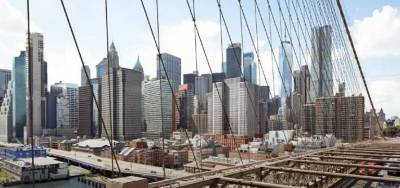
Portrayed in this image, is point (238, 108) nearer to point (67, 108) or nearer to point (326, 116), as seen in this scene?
point (326, 116)

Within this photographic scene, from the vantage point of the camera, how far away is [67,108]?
10581 cm

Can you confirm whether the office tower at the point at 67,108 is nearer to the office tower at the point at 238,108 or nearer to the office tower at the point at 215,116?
the office tower at the point at 215,116

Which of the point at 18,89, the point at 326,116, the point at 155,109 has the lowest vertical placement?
the point at 326,116

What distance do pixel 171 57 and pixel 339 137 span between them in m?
59.2

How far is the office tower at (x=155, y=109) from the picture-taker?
77.1 metres

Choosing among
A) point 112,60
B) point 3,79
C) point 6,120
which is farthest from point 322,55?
point 3,79

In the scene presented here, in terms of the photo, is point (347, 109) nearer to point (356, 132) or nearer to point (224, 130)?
point (356, 132)

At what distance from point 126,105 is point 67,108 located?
35159mm

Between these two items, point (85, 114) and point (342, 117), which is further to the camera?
point (85, 114)

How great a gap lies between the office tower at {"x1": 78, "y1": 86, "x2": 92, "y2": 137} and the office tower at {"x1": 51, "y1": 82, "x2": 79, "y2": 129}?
3.85 m

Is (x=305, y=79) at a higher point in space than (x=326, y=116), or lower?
higher

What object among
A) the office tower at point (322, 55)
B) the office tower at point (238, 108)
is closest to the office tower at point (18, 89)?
the office tower at point (238, 108)

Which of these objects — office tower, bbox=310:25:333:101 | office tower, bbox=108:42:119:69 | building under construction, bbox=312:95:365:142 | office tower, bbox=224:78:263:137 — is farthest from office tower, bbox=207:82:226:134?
office tower, bbox=310:25:333:101

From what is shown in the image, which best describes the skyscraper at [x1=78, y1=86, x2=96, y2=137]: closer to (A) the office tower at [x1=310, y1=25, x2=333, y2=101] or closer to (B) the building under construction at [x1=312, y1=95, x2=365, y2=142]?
(B) the building under construction at [x1=312, y1=95, x2=365, y2=142]
